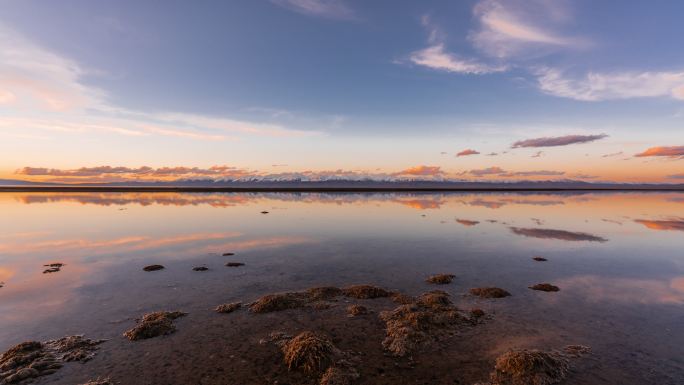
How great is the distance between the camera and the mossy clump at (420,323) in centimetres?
1141

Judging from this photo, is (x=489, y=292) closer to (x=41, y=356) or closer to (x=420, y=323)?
(x=420, y=323)

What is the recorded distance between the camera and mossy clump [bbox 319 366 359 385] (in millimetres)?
9242

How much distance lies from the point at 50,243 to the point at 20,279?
13.2 m

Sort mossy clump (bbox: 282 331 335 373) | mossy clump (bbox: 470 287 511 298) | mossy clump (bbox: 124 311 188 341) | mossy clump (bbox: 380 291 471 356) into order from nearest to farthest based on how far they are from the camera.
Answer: mossy clump (bbox: 282 331 335 373), mossy clump (bbox: 380 291 471 356), mossy clump (bbox: 124 311 188 341), mossy clump (bbox: 470 287 511 298)

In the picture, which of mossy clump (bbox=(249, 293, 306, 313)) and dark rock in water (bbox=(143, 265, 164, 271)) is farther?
dark rock in water (bbox=(143, 265, 164, 271))

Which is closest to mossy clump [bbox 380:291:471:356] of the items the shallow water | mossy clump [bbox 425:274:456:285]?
the shallow water

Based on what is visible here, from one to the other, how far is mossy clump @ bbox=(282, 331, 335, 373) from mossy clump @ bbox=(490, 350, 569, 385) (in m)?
4.95

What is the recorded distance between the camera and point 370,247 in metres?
27.7

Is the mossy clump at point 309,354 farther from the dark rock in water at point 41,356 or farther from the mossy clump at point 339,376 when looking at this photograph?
the dark rock in water at point 41,356

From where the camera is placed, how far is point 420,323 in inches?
497

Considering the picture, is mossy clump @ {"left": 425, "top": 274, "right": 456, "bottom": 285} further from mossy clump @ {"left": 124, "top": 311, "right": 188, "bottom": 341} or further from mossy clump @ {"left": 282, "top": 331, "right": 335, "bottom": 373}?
mossy clump @ {"left": 124, "top": 311, "right": 188, "bottom": 341}

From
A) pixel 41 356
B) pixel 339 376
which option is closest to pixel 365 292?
pixel 339 376

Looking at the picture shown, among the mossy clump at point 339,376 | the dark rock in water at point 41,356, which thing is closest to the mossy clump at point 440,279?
the mossy clump at point 339,376

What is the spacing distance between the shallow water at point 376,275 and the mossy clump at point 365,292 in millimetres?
1425
